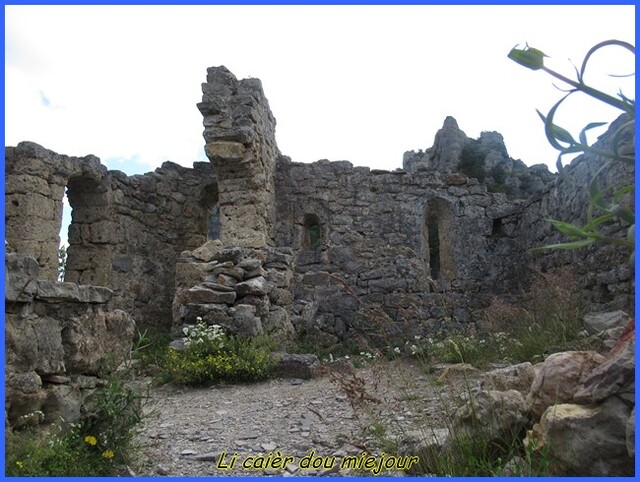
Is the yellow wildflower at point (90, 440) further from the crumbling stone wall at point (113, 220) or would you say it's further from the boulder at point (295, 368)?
the crumbling stone wall at point (113, 220)

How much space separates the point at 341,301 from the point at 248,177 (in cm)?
268

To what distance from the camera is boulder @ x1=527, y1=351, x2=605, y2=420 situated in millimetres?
2775

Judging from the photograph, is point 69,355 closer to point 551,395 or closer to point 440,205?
point 551,395

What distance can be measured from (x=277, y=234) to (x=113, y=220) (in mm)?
2877

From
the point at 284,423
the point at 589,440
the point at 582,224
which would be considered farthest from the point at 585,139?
the point at 582,224

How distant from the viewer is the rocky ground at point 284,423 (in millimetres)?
3270

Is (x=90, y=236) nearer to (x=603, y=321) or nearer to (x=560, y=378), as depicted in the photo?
(x=603, y=321)

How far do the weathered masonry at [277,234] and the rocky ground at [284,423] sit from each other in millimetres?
1518

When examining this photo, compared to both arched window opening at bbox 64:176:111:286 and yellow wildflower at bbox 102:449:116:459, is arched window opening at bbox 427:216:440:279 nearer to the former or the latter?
arched window opening at bbox 64:176:111:286

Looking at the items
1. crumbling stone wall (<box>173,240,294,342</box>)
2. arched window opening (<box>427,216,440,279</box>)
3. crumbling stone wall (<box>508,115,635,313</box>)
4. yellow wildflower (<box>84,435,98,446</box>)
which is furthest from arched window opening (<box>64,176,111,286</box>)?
crumbling stone wall (<box>508,115,635,313</box>)

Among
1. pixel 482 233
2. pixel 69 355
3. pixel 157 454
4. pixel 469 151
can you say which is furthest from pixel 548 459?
pixel 469 151

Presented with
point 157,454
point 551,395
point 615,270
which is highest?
point 615,270

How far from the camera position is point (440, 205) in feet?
34.4

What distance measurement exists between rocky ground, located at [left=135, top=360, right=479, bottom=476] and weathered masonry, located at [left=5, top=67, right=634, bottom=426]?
152 centimetres
